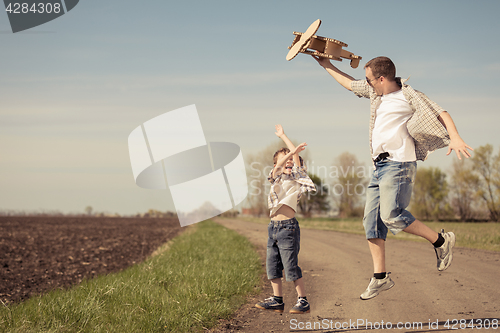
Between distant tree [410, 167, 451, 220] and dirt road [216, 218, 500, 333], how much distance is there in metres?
47.4

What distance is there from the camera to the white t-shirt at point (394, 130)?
3.65 metres

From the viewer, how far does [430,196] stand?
5531 cm

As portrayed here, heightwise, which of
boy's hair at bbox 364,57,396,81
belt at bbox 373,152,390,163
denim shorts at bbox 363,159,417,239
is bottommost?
denim shorts at bbox 363,159,417,239

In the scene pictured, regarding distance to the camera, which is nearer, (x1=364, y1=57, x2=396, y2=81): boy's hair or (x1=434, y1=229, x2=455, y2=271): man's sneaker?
(x1=364, y1=57, x2=396, y2=81): boy's hair

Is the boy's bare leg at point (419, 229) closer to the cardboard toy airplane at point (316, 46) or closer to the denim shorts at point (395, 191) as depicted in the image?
the denim shorts at point (395, 191)

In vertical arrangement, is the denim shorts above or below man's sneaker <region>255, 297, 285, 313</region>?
above

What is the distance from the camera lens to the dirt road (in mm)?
4367

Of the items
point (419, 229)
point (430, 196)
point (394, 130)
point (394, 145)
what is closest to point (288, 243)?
point (419, 229)

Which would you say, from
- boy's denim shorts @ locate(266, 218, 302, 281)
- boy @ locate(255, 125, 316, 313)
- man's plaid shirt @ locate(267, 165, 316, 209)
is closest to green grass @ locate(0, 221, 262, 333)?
boy @ locate(255, 125, 316, 313)

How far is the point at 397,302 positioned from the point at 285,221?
2.50 meters

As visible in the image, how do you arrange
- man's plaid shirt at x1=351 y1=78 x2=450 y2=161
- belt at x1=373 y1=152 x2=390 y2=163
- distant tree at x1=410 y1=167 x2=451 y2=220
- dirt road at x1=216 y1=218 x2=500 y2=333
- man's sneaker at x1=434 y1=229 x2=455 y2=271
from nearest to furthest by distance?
man's plaid shirt at x1=351 y1=78 x2=450 y2=161 < belt at x1=373 y1=152 x2=390 y2=163 < man's sneaker at x1=434 y1=229 x2=455 y2=271 < dirt road at x1=216 y1=218 x2=500 y2=333 < distant tree at x1=410 y1=167 x2=451 y2=220

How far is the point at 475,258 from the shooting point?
986 centimetres

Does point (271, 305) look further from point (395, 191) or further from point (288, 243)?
point (395, 191)

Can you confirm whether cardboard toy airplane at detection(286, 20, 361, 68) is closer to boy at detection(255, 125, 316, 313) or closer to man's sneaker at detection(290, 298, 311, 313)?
boy at detection(255, 125, 316, 313)
